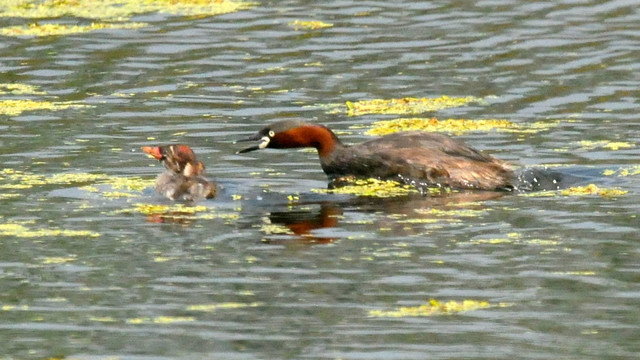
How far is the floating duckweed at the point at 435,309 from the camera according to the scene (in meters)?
9.61

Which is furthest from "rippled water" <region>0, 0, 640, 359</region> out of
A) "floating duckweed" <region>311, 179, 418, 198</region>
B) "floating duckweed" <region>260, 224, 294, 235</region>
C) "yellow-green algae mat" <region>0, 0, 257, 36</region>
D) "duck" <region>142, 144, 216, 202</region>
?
"yellow-green algae mat" <region>0, 0, 257, 36</region>

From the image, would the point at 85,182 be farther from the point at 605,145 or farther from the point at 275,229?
the point at 605,145

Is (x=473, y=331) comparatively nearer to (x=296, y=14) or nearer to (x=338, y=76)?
(x=338, y=76)

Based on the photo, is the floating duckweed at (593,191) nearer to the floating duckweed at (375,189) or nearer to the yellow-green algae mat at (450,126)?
the floating duckweed at (375,189)

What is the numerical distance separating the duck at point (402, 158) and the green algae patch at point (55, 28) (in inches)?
354

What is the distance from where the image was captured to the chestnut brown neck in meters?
15.9

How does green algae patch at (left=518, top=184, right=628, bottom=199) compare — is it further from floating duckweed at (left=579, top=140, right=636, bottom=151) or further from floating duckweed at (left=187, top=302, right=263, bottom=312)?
floating duckweed at (left=187, top=302, right=263, bottom=312)

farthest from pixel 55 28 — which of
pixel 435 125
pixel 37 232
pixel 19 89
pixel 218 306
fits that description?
pixel 218 306

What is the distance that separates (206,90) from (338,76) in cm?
182

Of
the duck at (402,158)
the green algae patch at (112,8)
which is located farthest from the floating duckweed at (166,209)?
the green algae patch at (112,8)

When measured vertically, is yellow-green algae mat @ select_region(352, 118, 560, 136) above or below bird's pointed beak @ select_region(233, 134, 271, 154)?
below

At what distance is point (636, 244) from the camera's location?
11594 mm

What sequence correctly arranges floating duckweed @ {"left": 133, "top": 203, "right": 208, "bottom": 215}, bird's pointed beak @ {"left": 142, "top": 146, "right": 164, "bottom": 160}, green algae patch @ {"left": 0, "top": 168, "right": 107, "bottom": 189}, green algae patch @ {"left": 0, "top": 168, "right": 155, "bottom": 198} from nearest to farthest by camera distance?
floating duckweed @ {"left": 133, "top": 203, "right": 208, "bottom": 215}
green algae patch @ {"left": 0, "top": 168, "right": 155, "bottom": 198}
green algae patch @ {"left": 0, "top": 168, "right": 107, "bottom": 189}
bird's pointed beak @ {"left": 142, "top": 146, "right": 164, "bottom": 160}

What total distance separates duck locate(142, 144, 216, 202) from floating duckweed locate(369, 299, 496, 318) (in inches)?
184
